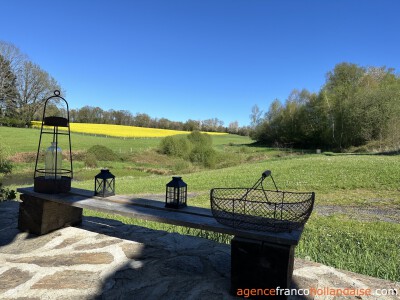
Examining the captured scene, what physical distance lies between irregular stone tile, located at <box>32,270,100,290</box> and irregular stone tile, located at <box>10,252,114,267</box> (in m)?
0.21

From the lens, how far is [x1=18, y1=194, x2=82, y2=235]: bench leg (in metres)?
3.66

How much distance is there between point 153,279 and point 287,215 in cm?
135

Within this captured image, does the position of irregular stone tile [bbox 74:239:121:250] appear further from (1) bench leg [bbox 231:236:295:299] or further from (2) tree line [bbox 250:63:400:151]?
(2) tree line [bbox 250:63:400:151]

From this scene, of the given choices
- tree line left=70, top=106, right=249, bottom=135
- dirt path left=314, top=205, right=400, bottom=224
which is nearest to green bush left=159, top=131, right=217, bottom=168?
dirt path left=314, top=205, right=400, bottom=224

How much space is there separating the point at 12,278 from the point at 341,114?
131ft

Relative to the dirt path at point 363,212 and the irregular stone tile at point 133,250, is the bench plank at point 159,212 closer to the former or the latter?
the irregular stone tile at point 133,250

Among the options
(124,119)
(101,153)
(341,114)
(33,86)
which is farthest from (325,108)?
(124,119)

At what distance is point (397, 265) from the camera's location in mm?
3170

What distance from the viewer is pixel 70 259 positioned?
3.06m

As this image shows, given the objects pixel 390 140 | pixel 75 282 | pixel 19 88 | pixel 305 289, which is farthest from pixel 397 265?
pixel 19 88

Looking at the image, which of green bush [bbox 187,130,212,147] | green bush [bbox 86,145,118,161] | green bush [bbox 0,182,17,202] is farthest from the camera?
green bush [bbox 187,130,212,147]

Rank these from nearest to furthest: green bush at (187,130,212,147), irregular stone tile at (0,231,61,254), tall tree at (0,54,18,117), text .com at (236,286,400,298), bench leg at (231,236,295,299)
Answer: bench leg at (231,236,295,299)
text .com at (236,286,400,298)
irregular stone tile at (0,231,61,254)
green bush at (187,130,212,147)
tall tree at (0,54,18,117)

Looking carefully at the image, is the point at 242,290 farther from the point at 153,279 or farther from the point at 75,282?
the point at 75,282

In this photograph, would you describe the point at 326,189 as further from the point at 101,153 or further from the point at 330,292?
the point at 101,153
